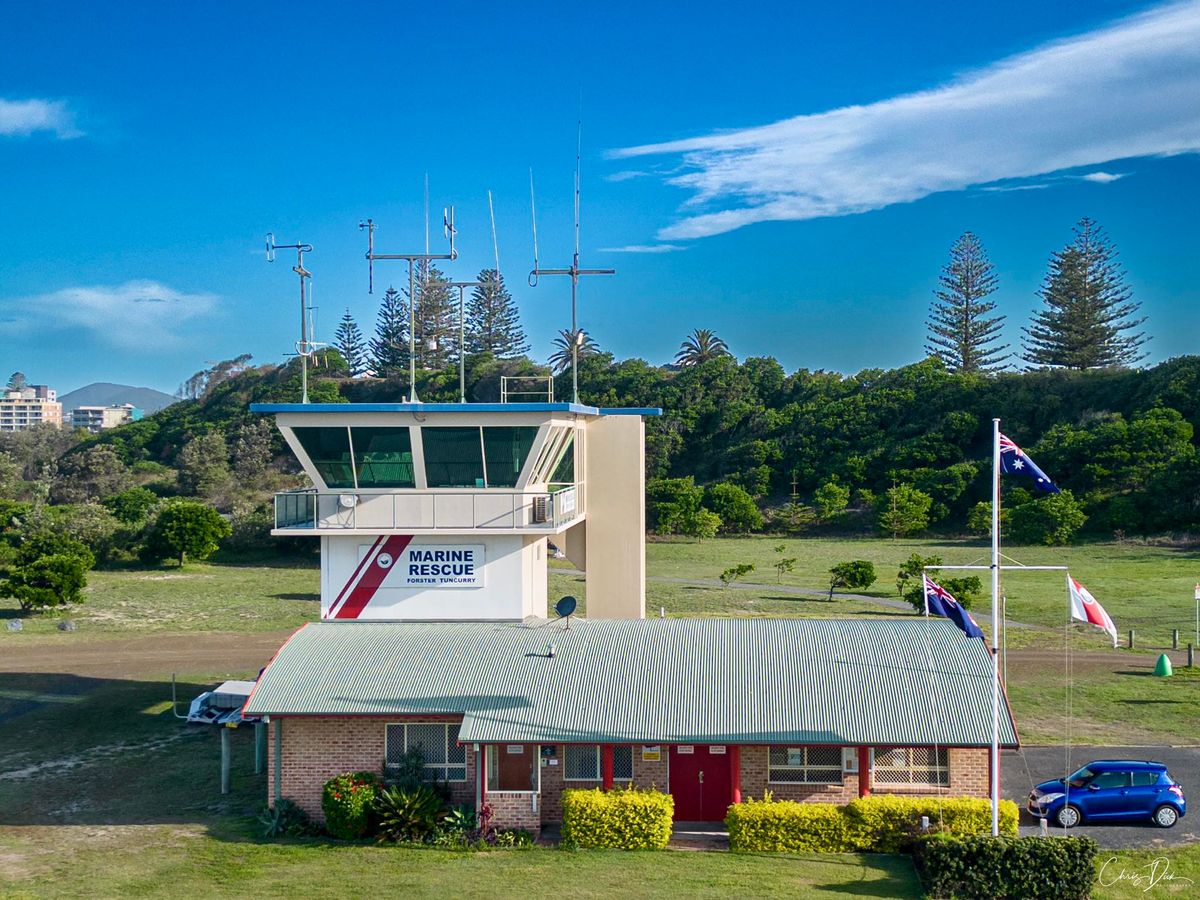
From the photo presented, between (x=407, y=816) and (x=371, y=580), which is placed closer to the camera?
(x=407, y=816)

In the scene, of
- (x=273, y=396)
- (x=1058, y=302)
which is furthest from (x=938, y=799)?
(x=273, y=396)

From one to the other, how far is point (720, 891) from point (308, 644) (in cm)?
1054

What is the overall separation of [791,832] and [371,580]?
1183 cm

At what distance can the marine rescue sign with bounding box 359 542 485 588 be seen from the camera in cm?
2738

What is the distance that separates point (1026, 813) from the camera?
22453 mm

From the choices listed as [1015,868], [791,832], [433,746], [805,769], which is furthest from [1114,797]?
[433,746]

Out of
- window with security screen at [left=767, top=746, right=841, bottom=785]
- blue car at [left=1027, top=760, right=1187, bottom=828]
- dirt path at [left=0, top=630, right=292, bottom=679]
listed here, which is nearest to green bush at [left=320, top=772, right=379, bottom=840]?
window with security screen at [left=767, top=746, right=841, bottom=785]

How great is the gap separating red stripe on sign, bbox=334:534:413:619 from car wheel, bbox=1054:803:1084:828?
1506cm

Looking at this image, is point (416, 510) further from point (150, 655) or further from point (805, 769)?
point (150, 655)

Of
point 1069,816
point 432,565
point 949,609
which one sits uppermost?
point 432,565

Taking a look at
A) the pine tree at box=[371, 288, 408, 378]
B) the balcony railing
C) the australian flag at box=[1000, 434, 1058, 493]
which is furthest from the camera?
the pine tree at box=[371, 288, 408, 378]

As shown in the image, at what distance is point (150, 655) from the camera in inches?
1604

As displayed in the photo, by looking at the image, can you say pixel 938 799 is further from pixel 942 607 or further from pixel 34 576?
pixel 34 576

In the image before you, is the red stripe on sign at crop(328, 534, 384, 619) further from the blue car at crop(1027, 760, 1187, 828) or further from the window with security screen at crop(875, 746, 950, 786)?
the blue car at crop(1027, 760, 1187, 828)
